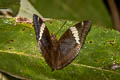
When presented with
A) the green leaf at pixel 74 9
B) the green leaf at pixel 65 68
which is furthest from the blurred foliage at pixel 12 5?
the green leaf at pixel 74 9

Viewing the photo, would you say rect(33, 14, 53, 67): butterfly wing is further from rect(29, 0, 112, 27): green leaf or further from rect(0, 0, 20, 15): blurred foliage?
rect(29, 0, 112, 27): green leaf

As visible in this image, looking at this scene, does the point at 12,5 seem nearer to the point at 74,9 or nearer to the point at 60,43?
the point at 60,43

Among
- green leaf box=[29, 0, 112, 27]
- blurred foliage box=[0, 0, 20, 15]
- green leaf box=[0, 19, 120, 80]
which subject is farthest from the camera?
green leaf box=[29, 0, 112, 27]

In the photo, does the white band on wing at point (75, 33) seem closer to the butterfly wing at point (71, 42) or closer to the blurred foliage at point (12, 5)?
the butterfly wing at point (71, 42)

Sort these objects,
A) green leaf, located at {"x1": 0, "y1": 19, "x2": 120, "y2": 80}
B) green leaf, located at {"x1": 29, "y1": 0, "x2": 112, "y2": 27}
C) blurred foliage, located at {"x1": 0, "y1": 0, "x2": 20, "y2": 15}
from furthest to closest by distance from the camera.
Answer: green leaf, located at {"x1": 29, "y1": 0, "x2": 112, "y2": 27}
blurred foliage, located at {"x1": 0, "y1": 0, "x2": 20, "y2": 15}
green leaf, located at {"x1": 0, "y1": 19, "x2": 120, "y2": 80}

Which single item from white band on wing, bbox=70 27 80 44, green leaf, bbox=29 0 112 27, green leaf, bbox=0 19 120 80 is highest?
white band on wing, bbox=70 27 80 44

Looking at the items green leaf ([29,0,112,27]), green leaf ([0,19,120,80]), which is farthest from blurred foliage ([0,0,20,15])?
green leaf ([29,0,112,27])

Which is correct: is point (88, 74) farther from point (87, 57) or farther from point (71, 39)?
point (71, 39)

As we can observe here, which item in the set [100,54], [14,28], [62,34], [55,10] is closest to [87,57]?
[100,54]
